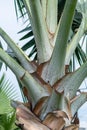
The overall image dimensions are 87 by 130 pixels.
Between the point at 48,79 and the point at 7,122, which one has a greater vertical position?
the point at 48,79

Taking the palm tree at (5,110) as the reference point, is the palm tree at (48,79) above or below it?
above

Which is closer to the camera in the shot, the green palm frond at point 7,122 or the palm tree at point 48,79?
the palm tree at point 48,79

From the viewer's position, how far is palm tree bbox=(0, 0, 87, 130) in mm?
1470

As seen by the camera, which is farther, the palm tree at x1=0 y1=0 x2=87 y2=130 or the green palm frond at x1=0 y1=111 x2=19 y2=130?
the green palm frond at x1=0 y1=111 x2=19 y2=130

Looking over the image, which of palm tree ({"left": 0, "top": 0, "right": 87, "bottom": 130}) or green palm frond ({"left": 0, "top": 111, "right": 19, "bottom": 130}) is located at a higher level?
palm tree ({"left": 0, "top": 0, "right": 87, "bottom": 130})

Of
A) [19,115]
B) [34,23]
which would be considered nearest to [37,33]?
[34,23]

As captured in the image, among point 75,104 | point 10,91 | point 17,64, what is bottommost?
point 10,91

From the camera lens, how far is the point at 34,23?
5.43 feet

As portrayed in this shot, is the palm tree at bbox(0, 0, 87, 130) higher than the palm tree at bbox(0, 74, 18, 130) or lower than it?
higher

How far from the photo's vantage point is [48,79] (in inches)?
63.1

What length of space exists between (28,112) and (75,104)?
0.22m

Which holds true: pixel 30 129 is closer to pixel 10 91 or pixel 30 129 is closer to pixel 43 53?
pixel 43 53

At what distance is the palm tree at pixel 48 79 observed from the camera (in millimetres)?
1470

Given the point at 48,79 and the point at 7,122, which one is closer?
the point at 48,79
